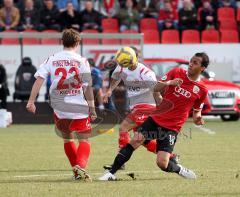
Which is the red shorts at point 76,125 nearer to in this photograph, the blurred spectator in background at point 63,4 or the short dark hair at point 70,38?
the short dark hair at point 70,38

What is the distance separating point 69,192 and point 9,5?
743 inches

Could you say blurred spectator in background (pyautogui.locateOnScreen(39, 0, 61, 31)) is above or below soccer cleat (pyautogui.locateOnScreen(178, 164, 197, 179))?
above

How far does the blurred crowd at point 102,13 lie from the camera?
96.5 feet

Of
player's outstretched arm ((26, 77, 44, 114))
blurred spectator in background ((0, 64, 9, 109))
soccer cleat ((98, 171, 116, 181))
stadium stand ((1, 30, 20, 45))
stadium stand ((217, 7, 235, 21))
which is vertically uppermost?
player's outstretched arm ((26, 77, 44, 114))

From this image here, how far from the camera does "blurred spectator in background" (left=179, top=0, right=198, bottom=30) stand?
30.4 metres

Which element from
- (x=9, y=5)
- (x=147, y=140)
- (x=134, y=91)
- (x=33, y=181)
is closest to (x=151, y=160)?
(x=134, y=91)

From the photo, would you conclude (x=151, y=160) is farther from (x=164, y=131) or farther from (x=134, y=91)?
(x=164, y=131)

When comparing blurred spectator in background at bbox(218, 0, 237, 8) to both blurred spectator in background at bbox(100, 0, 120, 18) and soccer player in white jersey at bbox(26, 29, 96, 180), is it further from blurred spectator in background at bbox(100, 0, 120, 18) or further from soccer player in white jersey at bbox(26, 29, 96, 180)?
soccer player in white jersey at bbox(26, 29, 96, 180)

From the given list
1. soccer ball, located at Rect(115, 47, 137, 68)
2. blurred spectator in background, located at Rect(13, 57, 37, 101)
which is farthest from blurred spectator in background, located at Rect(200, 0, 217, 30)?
soccer ball, located at Rect(115, 47, 137, 68)

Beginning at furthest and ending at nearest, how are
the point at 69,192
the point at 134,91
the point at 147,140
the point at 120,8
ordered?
the point at 120,8
the point at 134,91
the point at 147,140
the point at 69,192

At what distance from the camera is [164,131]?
1232cm

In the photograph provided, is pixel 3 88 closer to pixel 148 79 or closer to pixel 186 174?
pixel 148 79

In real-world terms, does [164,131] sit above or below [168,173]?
above

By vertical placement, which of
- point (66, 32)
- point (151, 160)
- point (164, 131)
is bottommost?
point (151, 160)
